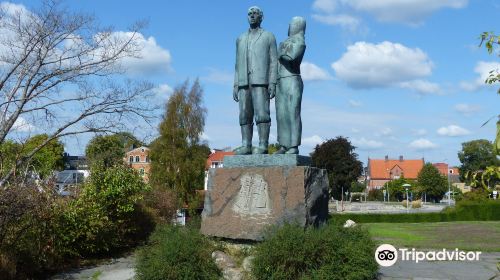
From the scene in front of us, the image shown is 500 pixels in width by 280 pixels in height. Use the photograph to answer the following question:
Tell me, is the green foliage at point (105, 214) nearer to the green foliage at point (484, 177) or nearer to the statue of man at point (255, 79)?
the statue of man at point (255, 79)

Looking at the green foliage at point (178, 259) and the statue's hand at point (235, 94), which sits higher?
the statue's hand at point (235, 94)

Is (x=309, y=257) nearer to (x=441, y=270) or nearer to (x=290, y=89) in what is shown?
(x=290, y=89)

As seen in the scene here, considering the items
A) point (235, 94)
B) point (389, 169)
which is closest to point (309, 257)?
point (235, 94)

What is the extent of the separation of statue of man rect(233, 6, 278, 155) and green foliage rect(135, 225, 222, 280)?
158 centimetres

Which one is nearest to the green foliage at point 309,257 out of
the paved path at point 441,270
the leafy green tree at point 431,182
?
the paved path at point 441,270

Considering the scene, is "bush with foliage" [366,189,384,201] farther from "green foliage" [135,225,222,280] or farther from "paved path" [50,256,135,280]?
"green foliage" [135,225,222,280]

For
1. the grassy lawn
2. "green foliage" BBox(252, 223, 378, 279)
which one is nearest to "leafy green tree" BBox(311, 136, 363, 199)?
the grassy lawn

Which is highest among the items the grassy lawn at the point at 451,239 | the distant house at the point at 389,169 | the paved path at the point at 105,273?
the distant house at the point at 389,169

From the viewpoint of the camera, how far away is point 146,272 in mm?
6176

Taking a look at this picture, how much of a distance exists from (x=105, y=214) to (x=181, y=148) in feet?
70.8

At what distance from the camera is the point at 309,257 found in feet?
19.0

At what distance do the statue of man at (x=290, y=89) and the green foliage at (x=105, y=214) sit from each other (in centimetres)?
523

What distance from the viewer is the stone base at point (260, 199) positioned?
6539mm

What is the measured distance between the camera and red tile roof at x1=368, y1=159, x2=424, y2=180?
99.8m
